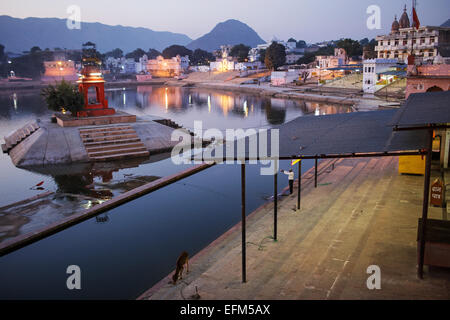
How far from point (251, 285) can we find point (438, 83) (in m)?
18.3

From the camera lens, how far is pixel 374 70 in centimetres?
5641

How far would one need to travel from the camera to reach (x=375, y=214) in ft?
38.8

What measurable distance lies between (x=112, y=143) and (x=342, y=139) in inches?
779

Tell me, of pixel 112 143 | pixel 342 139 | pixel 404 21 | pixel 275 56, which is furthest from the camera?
pixel 275 56

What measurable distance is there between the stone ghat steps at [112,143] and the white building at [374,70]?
141 ft

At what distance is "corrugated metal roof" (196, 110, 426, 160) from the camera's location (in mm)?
8531

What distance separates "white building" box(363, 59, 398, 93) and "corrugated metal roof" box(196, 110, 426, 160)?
1847 inches

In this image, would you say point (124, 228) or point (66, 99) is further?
point (66, 99)

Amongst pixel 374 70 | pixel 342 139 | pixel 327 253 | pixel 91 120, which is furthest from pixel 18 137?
pixel 374 70

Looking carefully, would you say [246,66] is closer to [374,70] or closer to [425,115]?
[374,70]

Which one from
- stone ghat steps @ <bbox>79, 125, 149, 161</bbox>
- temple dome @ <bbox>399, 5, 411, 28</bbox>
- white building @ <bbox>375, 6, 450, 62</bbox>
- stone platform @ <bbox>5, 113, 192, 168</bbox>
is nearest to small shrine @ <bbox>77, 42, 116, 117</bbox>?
stone platform @ <bbox>5, 113, 192, 168</bbox>

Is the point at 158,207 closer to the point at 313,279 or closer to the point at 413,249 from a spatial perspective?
the point at 313,279

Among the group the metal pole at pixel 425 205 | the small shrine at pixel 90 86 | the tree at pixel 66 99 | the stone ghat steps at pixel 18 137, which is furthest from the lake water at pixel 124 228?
the small shrine at pixel 90 86
